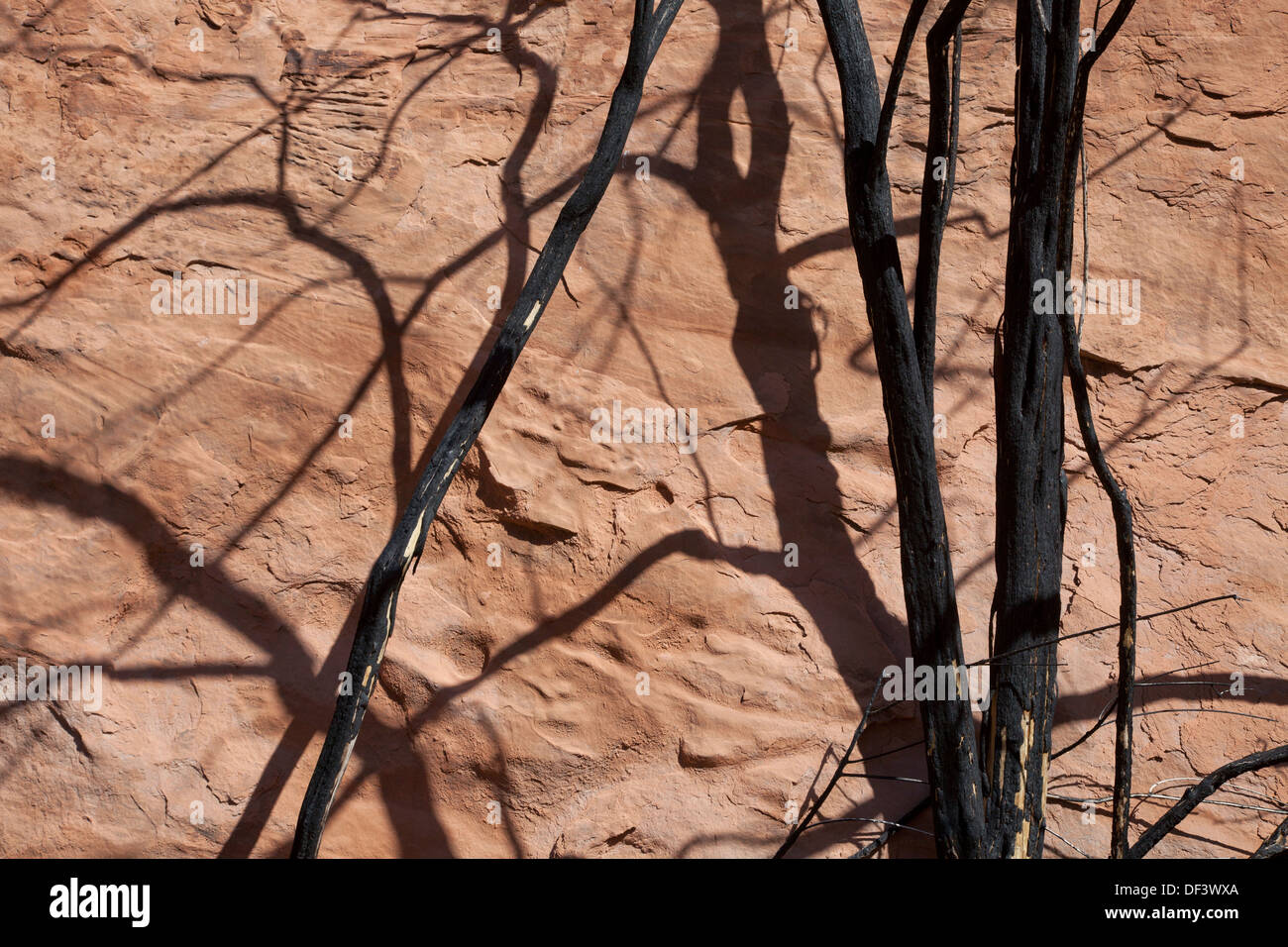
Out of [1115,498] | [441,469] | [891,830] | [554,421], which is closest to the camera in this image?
[441,469]

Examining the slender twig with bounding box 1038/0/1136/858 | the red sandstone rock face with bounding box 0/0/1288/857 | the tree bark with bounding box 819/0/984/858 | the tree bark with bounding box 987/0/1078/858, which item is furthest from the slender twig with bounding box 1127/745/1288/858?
the red sandstone rock face with bounding box 0/0/1288/857

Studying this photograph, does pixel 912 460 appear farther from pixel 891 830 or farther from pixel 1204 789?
pixel 891 830

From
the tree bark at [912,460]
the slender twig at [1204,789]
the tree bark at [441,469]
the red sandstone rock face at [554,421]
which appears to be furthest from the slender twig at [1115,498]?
the tree bark at [441,469]

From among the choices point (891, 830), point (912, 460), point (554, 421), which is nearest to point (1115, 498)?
point (912, 460)

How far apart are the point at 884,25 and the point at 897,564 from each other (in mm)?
2135

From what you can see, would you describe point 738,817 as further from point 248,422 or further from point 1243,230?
point 1243,230

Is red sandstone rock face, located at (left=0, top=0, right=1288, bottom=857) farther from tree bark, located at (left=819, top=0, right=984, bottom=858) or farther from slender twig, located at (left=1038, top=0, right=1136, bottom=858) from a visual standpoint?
slender twig, located at (left=1038, top=0, right=1136, bottom=858)

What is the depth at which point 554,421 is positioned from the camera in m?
3.33

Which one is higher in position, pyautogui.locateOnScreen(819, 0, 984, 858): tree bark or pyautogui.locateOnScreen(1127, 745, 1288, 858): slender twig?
pyautogui.locateOnScreen(819, 0, 984, 858): tree bark

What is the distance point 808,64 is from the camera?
3.65m

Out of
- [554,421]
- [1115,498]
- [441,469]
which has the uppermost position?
[554,421]

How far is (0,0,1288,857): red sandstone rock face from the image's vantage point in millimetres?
3096

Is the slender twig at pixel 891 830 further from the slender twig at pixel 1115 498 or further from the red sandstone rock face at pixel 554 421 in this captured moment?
the slender twig at pixel 1115 498

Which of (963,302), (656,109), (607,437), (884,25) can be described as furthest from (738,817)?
(884,25)
